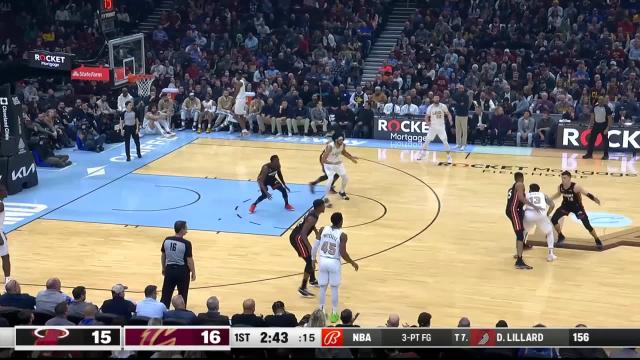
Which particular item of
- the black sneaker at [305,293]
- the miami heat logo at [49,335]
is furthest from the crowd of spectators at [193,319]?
the black sneaker at [305,293]

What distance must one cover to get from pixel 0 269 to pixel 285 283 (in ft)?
16.4

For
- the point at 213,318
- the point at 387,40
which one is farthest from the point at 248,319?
the point at 387,40

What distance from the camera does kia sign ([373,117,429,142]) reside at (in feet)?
94.2

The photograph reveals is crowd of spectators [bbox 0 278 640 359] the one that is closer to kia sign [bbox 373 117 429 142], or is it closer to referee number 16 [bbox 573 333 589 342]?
referee number 16 [bbox 573 333 589 342]

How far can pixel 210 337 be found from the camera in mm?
10289

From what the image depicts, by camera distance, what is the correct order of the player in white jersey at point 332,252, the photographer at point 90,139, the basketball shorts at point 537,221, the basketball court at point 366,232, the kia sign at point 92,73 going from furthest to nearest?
the photographer at point 90,139 < the kia sign at point 92,73 < the basketball shorts at point 537,221 < the basketball court at point 366,232 < the player in white jersey at point 332,252

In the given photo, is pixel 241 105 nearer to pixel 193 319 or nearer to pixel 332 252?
pixel 332 252

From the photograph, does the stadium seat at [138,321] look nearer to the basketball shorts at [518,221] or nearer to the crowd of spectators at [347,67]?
the basketball shorts at [518,221]

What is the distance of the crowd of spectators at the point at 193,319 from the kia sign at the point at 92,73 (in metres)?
13.4

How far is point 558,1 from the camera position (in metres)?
33.2

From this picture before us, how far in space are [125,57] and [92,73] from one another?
2.16 m

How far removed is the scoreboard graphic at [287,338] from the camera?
1019 cm

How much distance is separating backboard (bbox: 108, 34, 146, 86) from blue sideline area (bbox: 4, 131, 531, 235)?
103 inches

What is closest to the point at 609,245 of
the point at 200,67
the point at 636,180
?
the point at 636,180
